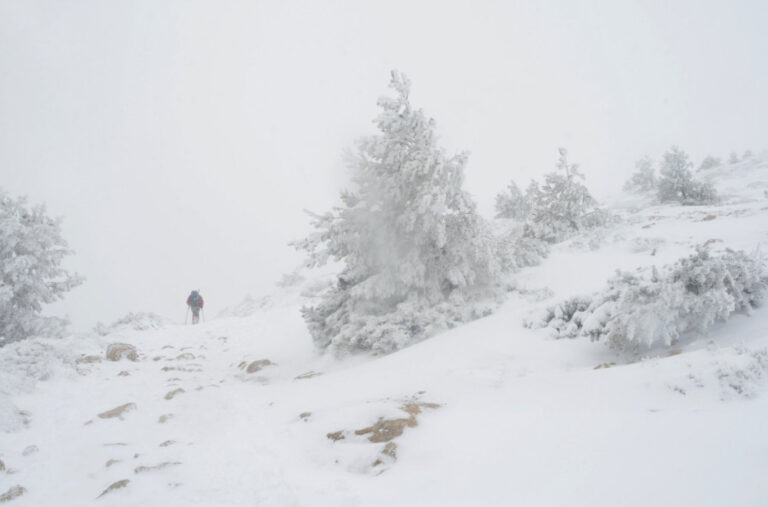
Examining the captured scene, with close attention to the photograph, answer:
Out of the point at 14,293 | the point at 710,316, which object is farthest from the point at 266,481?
the point at 14,293

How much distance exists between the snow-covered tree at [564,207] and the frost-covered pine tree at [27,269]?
19214 millimetres

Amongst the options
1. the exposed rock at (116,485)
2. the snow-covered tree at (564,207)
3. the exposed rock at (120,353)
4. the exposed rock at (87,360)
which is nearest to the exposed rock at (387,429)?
the exposed rock at (116,485)

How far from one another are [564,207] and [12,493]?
1890cm

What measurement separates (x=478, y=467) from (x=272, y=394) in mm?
5503

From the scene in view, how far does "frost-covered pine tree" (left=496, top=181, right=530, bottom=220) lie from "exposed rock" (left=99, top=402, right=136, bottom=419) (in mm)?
26388

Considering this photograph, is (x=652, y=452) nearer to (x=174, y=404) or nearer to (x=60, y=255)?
(x=174, y=404)

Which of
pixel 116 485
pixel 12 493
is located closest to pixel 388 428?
pixel 116 485

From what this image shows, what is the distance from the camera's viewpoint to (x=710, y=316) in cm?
541

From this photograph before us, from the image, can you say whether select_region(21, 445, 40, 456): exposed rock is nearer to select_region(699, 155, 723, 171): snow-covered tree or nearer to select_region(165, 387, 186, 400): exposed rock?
select_region(165, 387, 186, 400): exposed rock

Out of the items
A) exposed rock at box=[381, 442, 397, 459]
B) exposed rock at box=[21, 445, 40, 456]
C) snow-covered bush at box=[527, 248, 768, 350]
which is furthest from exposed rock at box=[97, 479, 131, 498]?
snow-covered bush at box=[527, 248, 768, 350]

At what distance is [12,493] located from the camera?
13.8ft

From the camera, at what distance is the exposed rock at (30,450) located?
5.23 metres

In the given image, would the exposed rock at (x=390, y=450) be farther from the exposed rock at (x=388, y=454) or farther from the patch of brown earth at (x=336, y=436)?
the patch of brown earth at (x=336, y=436)

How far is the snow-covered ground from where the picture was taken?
10.2ft
